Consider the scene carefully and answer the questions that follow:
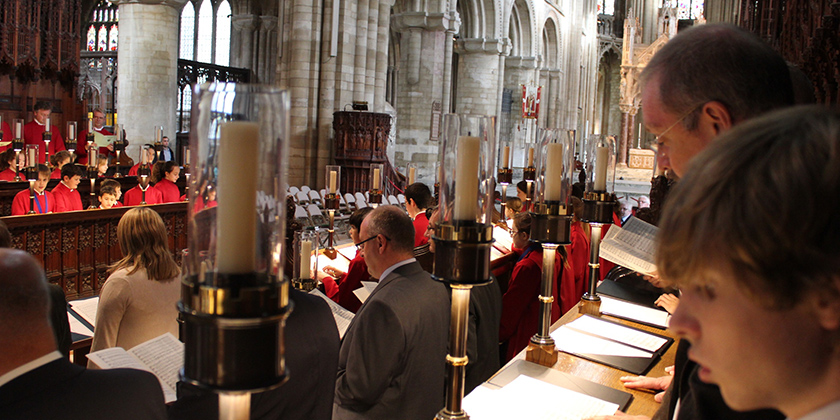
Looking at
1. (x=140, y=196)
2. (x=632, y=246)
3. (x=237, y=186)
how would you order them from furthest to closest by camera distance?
(x=140, y=196), (x=632, y=246), (x=237, y=186)

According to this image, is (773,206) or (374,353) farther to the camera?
(374,353)

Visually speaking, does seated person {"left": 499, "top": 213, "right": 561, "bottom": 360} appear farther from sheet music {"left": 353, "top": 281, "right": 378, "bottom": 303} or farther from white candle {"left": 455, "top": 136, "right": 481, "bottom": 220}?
white candle {"left": 455, "top": 136, "right": 481, "bottom": 220}

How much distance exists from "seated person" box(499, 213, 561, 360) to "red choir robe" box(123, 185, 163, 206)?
5635mm

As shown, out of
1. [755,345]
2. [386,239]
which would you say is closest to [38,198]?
[386,239]

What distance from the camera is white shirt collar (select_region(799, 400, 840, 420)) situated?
684 millimetres

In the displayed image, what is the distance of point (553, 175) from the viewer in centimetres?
235

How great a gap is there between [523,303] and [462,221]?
2.89 metres

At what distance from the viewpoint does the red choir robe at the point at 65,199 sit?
7.13m

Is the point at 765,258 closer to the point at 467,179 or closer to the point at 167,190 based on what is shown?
the point at 467,179

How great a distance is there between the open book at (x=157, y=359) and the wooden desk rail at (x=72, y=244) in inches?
148

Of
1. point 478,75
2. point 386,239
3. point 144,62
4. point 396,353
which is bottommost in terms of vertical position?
point 396,353

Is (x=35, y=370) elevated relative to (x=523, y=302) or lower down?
elevated

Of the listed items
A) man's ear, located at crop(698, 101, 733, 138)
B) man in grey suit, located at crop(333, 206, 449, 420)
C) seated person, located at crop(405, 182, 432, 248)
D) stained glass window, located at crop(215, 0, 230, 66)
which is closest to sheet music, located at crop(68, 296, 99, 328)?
man in grey suit, located at crop(333, 206, 449, 420)

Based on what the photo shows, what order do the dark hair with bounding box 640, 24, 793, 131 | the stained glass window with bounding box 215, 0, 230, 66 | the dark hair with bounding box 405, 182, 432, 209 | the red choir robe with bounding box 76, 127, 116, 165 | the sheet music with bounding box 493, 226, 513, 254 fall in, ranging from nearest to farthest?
the dark hair with bounding box 640, 24, 793, 131
the sheet music with bounding box 493, 226, 513, 254
the dark hair with bounding box 405, 182, 432, 209
the red choir robe with bounding box 76, 127, 116, 165
the stained glass window with bounding box 215, 0, 230, 66
